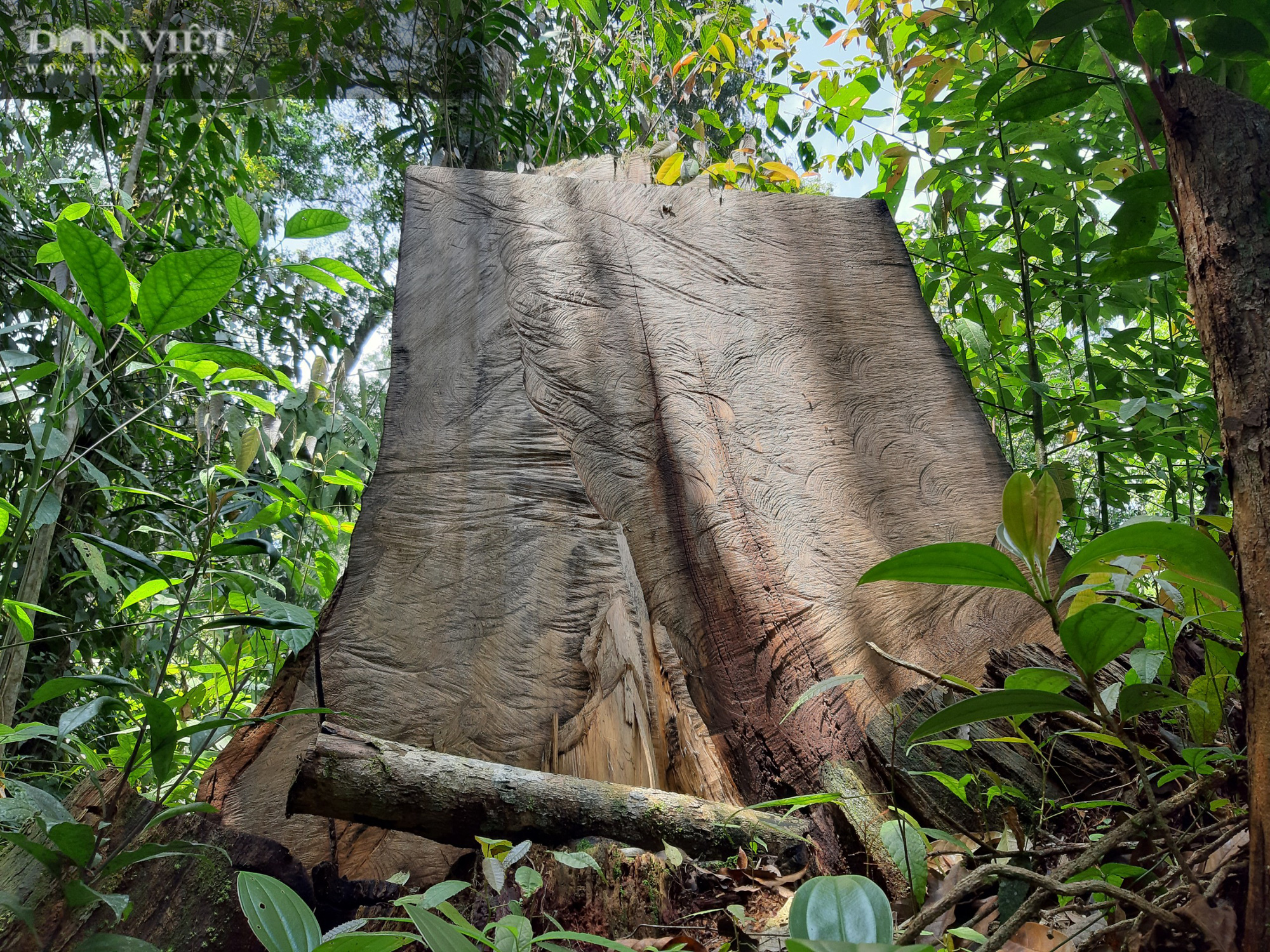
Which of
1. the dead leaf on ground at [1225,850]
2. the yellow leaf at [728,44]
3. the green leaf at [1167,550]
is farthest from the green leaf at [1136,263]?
the yellow leaf at [728,44]

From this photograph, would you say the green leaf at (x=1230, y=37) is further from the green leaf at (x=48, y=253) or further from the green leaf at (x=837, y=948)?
the green leaf at (x=48, y=253)

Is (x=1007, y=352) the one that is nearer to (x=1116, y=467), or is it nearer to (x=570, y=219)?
(x=1116, y=467)

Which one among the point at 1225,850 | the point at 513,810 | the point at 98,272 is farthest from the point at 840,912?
the point at 98,272

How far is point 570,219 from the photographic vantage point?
1.61 meters

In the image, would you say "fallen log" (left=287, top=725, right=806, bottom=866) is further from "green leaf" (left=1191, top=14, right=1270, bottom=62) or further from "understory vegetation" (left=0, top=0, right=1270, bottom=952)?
"green leaf" (left=1191, top=14, right=1270, bottom=62)

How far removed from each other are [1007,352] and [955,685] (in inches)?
70.8

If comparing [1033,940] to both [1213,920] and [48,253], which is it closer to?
[1213,920]

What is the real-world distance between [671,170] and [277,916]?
6.46ft

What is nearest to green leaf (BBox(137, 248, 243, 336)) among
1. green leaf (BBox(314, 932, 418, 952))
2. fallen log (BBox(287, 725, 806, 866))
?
fallen log (BBox(287, 725, 806, 866))

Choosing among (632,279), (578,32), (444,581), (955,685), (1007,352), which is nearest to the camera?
(955,685)

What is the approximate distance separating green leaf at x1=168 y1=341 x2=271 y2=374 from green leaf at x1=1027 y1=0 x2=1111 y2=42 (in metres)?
0.88

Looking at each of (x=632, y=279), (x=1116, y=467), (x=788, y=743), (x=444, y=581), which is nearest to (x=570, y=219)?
(x=632, y=279)

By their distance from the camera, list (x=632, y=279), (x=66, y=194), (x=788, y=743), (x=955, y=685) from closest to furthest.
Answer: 1. (x=955, y=685)
2. (x=788, y=743)
3. (x=632, y=279)
4. (x=66, y=194)

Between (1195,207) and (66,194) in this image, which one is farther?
(66,194)
